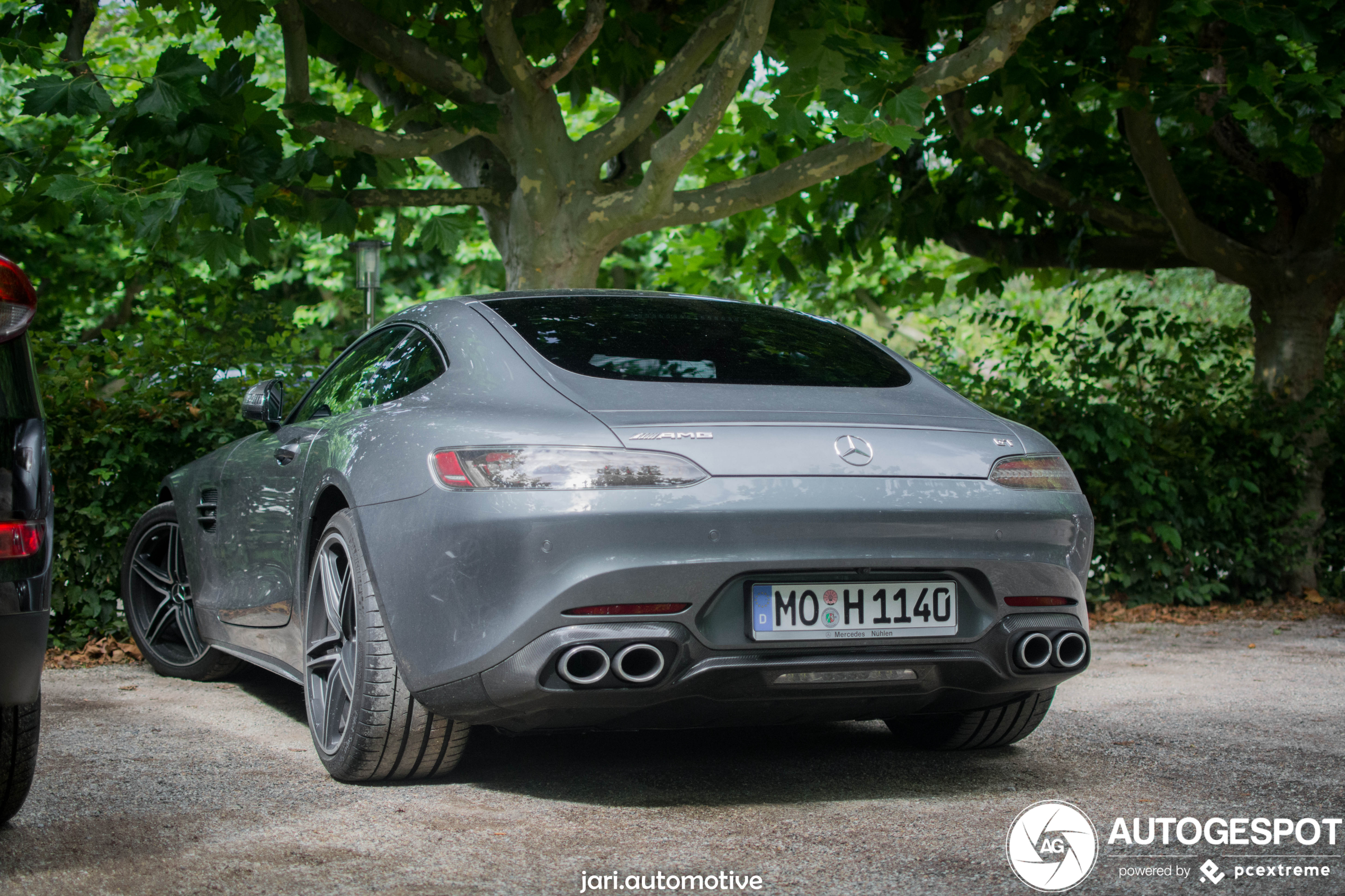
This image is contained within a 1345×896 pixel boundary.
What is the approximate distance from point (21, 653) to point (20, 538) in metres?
0.26

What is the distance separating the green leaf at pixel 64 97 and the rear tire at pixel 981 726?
4798mm

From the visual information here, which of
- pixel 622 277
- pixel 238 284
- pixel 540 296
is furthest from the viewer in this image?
pixel 622 277

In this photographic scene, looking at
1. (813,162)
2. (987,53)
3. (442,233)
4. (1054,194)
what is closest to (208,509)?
(442,233)

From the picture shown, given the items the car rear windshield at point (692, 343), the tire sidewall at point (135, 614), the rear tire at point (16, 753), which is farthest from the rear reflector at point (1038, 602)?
the tire sidewall at point (135, 614)

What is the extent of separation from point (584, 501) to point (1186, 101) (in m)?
6.86

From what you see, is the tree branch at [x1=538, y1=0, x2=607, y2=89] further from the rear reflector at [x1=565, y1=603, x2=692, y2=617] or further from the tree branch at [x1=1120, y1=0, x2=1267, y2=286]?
the rear reflector at [x1=565, y1=603, x2=692, y2=617]

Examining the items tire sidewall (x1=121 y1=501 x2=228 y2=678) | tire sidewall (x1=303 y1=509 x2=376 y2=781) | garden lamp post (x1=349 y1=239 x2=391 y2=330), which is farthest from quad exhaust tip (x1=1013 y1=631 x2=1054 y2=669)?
garden lamp post (x1=349 y1=239 x2=391 y2=330)

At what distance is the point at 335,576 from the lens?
398cm

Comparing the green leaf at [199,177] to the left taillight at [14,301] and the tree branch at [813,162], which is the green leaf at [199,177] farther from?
the left taillight at [14,301]

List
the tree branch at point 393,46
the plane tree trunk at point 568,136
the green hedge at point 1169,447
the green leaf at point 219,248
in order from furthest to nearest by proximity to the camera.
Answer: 1. the green hedge at point 1169,447
2. the tree branch at point 393,46
3. the plane tree trunk at point 568,136
4. the green leaf at point 219,248

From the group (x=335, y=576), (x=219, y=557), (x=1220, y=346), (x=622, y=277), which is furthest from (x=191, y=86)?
(x=622, y=277)

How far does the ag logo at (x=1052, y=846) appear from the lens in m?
2.99

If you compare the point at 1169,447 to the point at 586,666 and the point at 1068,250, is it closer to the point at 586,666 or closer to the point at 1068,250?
the point at 1068,250

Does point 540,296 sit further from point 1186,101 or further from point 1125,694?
point 1186,101
